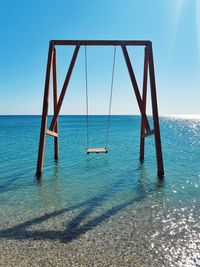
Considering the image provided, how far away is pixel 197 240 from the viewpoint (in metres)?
5.36

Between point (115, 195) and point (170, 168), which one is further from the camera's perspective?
point (170, 168)

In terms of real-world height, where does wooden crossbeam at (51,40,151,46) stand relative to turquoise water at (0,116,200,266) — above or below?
above

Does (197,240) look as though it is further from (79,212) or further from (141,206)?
(79,212)

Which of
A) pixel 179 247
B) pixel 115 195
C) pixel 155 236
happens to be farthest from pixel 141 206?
pixel 179 247

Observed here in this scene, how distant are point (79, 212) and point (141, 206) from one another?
1696mm

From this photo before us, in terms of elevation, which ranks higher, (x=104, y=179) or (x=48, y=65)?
(x=48, y=65)

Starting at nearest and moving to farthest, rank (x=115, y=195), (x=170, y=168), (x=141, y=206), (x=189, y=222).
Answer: (x=189, y=222), (x=141, y=206), (x=115, y=195), (x=170, y=168)

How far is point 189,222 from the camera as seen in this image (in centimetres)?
626

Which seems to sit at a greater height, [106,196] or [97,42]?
[97,42]

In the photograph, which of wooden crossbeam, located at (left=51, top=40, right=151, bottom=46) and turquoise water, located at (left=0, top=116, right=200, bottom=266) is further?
wooden crossbeam, located at (left=51, top=40, right=151, bottom=46)

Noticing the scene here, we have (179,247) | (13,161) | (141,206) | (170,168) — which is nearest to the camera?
(179,247)

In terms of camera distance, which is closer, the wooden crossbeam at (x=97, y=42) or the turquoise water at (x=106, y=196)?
the turquoise water at (x=106, y=196)

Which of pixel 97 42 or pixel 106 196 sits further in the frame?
pixel 97 42

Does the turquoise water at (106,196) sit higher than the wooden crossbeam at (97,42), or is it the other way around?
the wooden crossbeam at (97,42)
